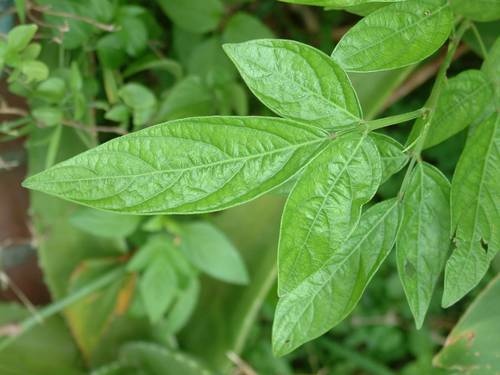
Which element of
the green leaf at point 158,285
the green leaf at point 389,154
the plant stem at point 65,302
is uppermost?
the green leaf at point 389,154

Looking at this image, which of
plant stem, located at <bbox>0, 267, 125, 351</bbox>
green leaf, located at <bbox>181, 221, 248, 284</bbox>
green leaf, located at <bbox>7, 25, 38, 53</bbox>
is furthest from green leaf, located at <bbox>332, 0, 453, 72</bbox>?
plant stem, located at <bbox>0, 267, 125, 351</bbox>

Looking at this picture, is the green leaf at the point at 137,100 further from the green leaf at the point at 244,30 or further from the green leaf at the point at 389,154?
the green leaf at the point at 389,154

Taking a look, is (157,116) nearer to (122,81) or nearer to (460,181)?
(122,81)

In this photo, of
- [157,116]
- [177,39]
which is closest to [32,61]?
[157,116]

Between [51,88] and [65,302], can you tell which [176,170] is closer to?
[51,88]

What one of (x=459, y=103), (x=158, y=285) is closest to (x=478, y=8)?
(x=459, y=103)

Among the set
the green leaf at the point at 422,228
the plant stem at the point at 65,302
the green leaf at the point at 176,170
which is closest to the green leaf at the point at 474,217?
the green leaf at the point at 422,228
